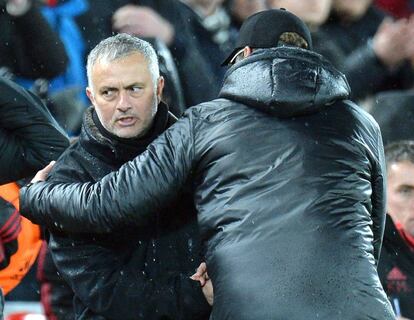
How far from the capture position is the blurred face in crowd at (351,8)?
6016mm

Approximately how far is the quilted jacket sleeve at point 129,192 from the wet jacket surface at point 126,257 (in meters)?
0.14

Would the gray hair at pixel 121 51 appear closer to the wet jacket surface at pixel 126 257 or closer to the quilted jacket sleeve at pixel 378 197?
the wet jacket surface at pixel 126 257

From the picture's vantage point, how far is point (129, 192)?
9.96 ft

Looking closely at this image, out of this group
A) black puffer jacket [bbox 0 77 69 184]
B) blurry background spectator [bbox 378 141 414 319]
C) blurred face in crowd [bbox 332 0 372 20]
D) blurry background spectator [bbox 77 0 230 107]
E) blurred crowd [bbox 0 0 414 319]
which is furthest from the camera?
blurred face in crowd [bbox 332 0 372 20]

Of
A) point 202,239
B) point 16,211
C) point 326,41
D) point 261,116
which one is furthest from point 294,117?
point 326,41

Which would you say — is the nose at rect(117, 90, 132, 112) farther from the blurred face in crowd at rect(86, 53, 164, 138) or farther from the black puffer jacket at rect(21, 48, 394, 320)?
the black puffer jacket at rect(21, 48, 394, 320)

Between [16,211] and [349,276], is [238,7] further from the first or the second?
[349,276]

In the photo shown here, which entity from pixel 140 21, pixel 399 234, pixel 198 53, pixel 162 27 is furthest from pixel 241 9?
pixel 399 234

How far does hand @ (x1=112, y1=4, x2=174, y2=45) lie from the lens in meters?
5.77

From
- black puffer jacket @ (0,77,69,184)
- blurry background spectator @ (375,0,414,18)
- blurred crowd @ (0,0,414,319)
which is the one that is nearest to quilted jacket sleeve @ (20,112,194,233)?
black puffer jacket @ (0,77,69,184)

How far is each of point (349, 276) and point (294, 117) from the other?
1.43ft

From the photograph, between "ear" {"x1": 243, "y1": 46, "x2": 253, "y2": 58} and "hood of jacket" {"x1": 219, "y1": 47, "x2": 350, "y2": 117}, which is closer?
"hood of jacket" {"x1": 219, "y1": 47, "x2": 350, "y2": 117}

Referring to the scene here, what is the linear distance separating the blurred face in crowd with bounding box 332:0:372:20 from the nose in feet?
9.66

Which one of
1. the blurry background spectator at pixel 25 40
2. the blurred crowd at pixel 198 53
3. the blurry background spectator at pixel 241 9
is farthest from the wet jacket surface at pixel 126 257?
the blurry background spectator at pixel 241 9
